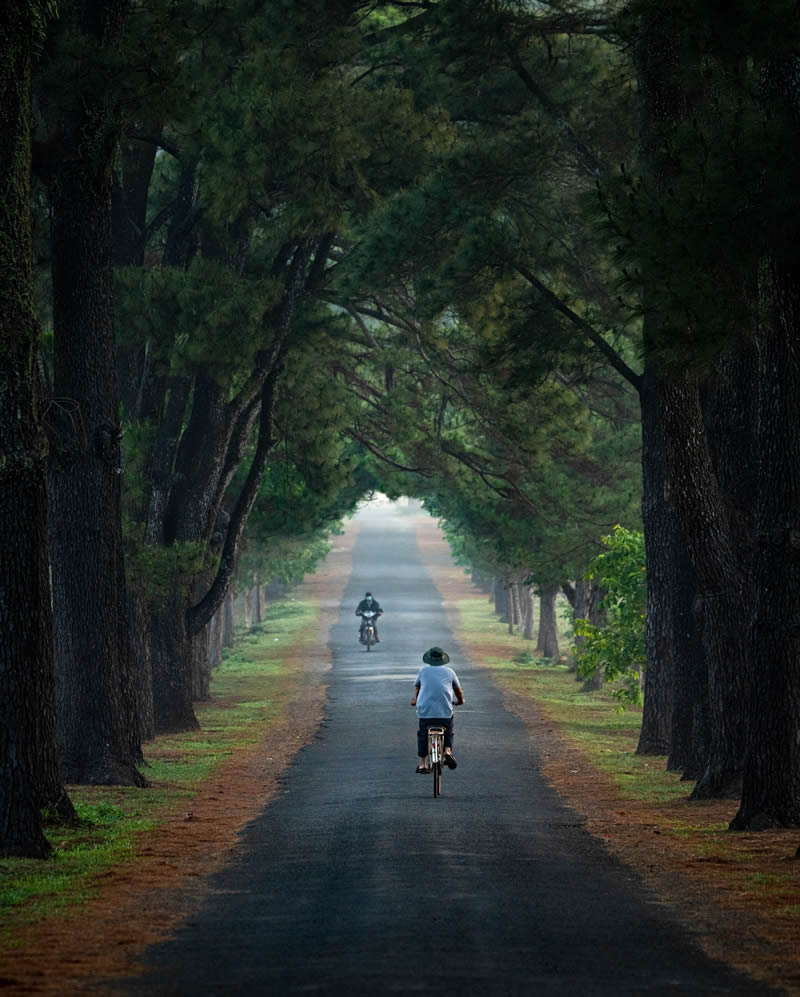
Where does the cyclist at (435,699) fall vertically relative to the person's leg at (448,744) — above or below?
above

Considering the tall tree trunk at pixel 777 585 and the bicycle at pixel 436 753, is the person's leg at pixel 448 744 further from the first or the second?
the tall tree trunk at pixel 777 585

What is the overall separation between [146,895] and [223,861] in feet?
6.29

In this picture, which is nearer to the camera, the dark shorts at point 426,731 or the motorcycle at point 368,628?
the dark shorts at point 426,731

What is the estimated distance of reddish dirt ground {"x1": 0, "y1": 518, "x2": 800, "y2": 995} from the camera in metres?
9.68

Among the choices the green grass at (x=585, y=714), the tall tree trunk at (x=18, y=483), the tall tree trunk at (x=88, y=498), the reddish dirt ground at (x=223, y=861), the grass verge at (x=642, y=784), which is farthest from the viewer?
the green grass at (x=585, y=714)

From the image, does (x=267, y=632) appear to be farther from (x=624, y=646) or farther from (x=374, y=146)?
(x=374, y=146)

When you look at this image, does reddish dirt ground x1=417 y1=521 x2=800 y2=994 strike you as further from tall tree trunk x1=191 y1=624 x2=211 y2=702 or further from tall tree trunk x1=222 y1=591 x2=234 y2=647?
tall tree trunk x1=222 y1=591 x2=234 y2=647

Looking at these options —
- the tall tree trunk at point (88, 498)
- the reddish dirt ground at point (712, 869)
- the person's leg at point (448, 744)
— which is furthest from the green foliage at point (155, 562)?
the person's leg at point (448, 744)

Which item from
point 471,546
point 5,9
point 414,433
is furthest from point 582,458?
point 471,546

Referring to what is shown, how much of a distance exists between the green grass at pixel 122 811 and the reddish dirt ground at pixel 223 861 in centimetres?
22

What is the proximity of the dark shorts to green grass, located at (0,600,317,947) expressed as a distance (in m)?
2.87

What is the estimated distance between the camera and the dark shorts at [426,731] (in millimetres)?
20016

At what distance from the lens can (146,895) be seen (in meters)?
12.4

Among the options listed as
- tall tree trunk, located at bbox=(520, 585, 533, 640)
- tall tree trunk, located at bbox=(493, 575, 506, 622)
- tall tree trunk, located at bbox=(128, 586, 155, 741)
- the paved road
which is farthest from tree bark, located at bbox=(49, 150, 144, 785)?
tall tree trunk, located at bbox=(493, 575, 506, 622)
